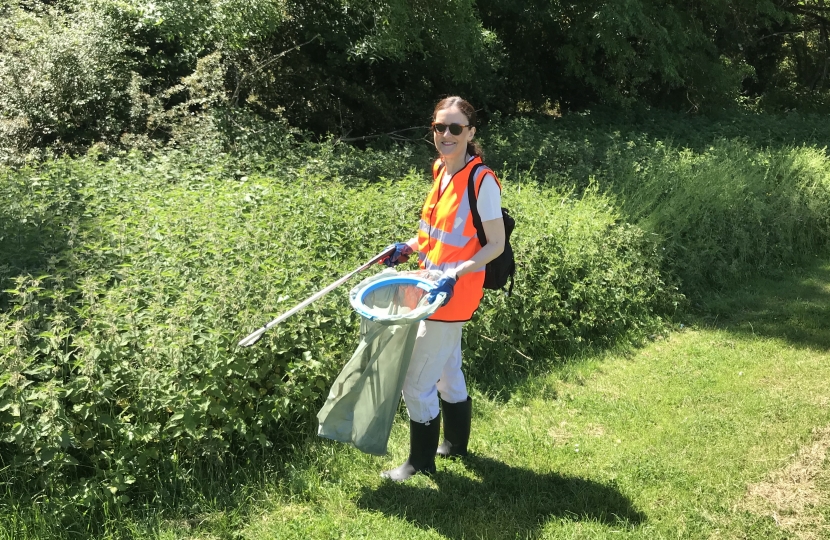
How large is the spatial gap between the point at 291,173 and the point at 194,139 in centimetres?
183

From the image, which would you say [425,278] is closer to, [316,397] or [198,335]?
[316,397]

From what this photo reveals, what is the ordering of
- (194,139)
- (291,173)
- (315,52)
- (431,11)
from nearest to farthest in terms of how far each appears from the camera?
1. (291,173)
2. (194,139)
3. (431,11)
4. (315,52)

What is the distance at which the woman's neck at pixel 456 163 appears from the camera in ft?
11.0

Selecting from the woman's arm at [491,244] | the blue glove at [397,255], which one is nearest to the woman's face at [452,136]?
the woman's arm at [491,244]

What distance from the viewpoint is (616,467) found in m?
3.86

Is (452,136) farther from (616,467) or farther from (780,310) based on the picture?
(780,310)

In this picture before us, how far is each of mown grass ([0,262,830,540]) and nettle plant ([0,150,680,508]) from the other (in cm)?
23

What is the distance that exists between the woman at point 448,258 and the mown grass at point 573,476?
295mm

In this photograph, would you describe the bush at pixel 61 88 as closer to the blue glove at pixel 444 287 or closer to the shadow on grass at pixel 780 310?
the blue glove at pixel 444 287

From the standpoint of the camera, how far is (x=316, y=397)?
3.88 m

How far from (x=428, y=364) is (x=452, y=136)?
1.05 m

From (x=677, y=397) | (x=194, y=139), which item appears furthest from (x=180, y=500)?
(x=194, y=139)

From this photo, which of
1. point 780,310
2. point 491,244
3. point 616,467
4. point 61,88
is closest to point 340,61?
point 61,88

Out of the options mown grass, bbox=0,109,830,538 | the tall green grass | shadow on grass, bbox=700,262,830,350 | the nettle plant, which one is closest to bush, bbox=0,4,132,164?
mown grass, bbox=0,109,830,538
